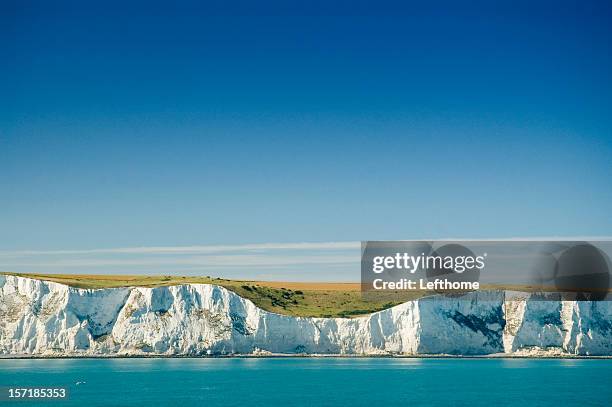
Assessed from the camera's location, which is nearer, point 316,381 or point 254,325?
point 316,381

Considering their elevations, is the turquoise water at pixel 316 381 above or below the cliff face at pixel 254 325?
below

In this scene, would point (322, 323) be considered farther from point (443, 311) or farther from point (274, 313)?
point (443, 311)

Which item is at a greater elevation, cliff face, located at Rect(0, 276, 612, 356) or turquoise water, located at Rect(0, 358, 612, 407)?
cliff face, located at Rect(0, 276, 612, 356)

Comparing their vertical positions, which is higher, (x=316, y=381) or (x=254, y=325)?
(x=254, y=325)

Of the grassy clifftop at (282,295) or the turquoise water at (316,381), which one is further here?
the grassy clifftop at (282,295)

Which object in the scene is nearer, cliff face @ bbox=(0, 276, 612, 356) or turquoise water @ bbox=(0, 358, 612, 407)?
turquoise water @ bbox=(0, 358, 612, 407)
